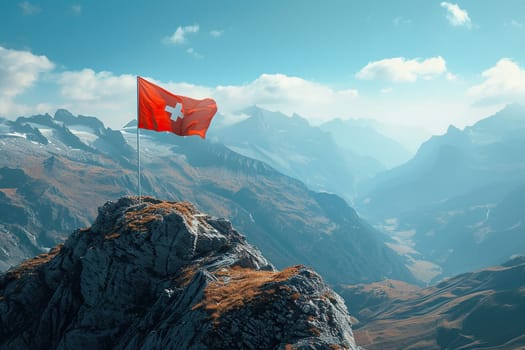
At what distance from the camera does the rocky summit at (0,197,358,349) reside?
80.5 feet

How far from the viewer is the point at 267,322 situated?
2447cm

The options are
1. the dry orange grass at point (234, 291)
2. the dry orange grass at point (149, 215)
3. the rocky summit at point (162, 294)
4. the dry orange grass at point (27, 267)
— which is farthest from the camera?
the dry orange grass at point (27, 267)

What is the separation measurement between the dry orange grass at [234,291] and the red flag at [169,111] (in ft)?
64.9

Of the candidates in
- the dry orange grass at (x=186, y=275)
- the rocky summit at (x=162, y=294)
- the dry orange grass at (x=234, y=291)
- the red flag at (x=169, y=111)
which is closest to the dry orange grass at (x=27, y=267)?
the rocky summit at (x=162, y=294)

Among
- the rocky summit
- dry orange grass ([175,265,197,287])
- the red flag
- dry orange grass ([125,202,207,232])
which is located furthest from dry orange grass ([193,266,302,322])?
the red flag

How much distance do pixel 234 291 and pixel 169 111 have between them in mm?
25283

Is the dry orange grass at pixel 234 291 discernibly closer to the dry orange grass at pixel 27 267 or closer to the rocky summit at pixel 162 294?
the rocky summit at pixel 162 294

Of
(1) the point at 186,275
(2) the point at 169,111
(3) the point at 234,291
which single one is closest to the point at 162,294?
(1) the point at 186,275

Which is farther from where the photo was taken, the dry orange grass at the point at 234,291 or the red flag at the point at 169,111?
the red flag at the point at 169,111

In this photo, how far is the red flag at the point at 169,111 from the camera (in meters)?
44.2

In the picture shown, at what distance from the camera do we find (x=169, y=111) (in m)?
45.3

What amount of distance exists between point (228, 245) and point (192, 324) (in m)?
16.3

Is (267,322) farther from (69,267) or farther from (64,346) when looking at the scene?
(69,267)

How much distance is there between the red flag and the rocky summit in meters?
10.0
